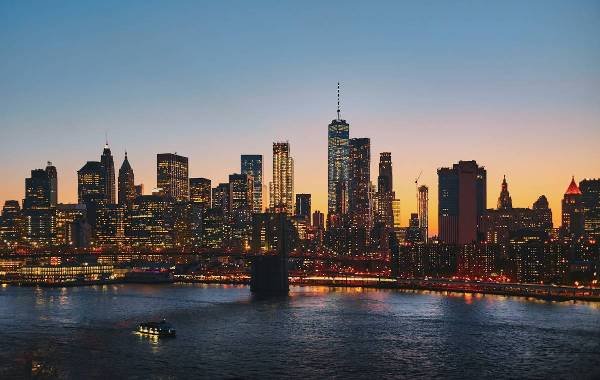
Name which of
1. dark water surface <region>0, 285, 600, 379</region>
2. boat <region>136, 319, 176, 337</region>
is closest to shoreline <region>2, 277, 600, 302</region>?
dark water surface <region>0, 285, 600, 379</region>

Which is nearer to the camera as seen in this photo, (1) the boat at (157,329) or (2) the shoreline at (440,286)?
(1) the boat at (157,329)

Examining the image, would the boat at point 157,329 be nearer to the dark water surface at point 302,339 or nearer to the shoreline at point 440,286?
the dark water surface at point 302,339

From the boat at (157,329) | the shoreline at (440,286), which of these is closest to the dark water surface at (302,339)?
the boat at (157,329)

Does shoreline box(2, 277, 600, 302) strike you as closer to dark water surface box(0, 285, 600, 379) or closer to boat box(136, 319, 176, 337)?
dark water surface box(0, 285, 600, 379)

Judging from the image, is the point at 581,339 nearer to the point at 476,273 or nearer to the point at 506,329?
the point at 506,329

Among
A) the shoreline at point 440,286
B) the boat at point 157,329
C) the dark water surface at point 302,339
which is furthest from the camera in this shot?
the shoreline at point 440,286

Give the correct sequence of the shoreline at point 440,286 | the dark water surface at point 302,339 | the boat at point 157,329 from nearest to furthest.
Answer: the dark water surface at point 302,339 < the boat at point 157,329 < the shoreline at point 440,286

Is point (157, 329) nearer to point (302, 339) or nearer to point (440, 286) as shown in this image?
point (302, 339)

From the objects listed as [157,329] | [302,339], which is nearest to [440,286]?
[302,339]

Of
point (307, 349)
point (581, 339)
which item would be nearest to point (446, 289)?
point (581, 339)
